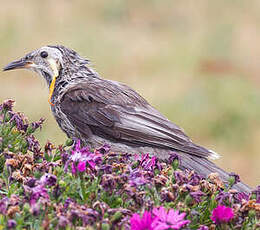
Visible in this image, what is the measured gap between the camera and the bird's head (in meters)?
6.80

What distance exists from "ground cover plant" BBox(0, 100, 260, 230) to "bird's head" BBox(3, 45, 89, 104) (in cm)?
298

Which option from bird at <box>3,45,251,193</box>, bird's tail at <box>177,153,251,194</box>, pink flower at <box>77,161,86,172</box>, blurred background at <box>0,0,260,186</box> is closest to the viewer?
Result: pink flower at <box>77,161,86,172</box>

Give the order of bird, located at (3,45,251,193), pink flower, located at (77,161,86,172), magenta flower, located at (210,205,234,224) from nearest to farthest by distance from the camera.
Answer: magenta flower, located at (210,205,234,224)
pink flower, located at (77,161,86,172)
bird, located at (3,45,251,193)

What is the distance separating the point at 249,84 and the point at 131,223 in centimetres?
1140

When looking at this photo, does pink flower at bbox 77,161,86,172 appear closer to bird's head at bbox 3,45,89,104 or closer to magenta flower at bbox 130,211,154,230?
magenta flower at bbox 130,211,154,230

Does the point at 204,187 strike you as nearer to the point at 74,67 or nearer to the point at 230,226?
the point at 230,226

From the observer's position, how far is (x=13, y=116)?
4273 mm

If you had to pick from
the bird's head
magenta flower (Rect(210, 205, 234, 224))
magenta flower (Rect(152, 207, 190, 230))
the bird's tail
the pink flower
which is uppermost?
the bird's head

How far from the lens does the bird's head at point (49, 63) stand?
22.3ft

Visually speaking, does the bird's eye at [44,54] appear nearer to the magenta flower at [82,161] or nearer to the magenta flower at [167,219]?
the magenta flower at [82,161]

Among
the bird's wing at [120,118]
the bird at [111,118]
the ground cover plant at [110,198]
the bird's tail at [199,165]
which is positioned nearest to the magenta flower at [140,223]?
the ground cover plant at [110,198]

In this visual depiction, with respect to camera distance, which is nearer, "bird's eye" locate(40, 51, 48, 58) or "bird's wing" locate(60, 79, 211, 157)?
"bird's wing" locate(60, 79, 211, 157)

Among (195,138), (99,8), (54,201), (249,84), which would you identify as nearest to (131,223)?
(54,201)

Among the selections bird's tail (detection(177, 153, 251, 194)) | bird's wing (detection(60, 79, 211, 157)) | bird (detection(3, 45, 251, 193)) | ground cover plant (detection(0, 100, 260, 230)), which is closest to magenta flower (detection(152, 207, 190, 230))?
ground cover plant (detection(0, 100, 260, 230))
